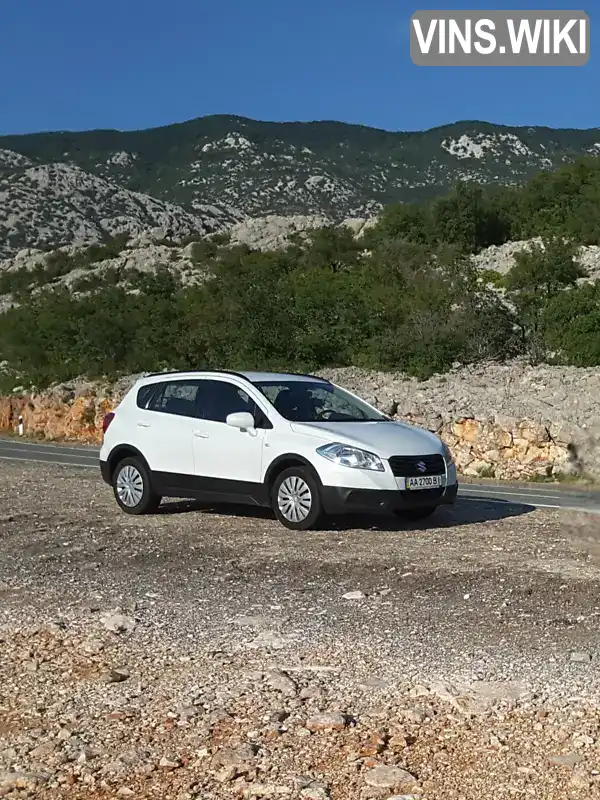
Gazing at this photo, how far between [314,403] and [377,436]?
115cm

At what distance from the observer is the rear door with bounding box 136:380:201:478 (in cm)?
1227

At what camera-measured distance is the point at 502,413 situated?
22.5 meters

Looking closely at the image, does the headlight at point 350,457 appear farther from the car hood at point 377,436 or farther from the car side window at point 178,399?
the car side window at point 178,399

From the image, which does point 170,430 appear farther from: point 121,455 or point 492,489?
point 492,489

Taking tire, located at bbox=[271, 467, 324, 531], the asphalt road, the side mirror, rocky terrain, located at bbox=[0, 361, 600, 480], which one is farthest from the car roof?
rocky terrain, located at bbox=[0, 361, 600, 480]

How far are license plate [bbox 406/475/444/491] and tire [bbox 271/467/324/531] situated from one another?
1002 millimetres

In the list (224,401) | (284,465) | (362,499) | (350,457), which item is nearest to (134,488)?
(224,401)

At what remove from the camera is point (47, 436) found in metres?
33.2

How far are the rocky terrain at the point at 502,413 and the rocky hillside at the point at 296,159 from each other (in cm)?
6164

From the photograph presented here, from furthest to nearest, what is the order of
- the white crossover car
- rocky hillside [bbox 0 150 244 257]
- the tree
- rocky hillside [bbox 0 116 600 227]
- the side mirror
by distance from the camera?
1. rocky hillside [bbox 0 116 600 227]
2. rocky hillside [bbox 0 150 244 257]
3. the tree
4. the side mirror
5. the white crossover car

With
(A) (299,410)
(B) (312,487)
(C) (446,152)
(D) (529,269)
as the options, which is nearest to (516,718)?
(B) (312,487)

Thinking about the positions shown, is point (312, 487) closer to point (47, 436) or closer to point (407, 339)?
point (407, 339)

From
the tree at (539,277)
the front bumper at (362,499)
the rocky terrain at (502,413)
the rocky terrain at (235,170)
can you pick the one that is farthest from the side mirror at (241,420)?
the rocky terrain at (235,170)

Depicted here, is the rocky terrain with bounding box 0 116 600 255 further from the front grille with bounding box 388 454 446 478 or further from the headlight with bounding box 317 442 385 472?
the headlight with bounding box 317 442 385 472
